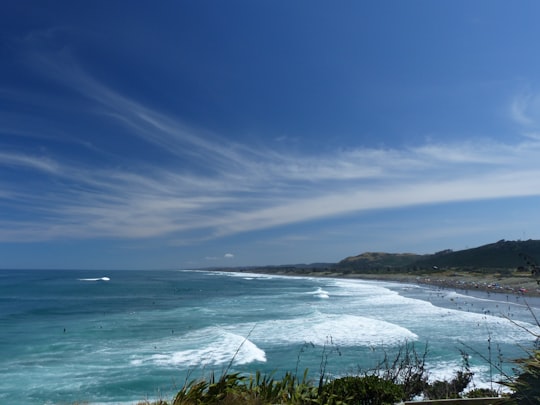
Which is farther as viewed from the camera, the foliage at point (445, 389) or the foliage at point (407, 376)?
the foliage at point (445, 389)

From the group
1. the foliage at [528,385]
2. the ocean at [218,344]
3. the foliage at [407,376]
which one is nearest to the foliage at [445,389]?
the foliage at [407,376]

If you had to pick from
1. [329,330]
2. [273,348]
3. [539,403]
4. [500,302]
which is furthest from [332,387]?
[500,302]

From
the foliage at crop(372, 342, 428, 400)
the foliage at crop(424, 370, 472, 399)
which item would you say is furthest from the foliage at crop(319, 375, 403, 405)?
the foliage at crop(424, 370, 472, 399)

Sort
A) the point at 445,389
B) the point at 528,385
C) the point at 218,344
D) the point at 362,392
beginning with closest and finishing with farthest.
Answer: the point at 528,385
the point at 362,392
the point at 445,389
the point at 218,344

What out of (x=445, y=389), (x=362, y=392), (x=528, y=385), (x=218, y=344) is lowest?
(x=218, y=344)

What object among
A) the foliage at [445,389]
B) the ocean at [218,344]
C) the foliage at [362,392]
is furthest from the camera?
the ocean at [218,344]

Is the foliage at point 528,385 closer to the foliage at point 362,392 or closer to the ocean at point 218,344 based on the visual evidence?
the foliage at point 362,392

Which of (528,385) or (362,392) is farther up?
(528,385)

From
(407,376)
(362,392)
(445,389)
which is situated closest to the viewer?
(362,392)

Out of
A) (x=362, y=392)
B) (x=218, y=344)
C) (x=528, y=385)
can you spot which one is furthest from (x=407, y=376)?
(x=218, y=344)

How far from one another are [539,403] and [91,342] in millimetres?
24943

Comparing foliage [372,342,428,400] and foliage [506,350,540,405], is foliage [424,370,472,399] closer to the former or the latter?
foliage [372,342,428,400]

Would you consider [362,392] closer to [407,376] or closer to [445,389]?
[407,376]

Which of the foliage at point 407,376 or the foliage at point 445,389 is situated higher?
the foliage at point 407,376
